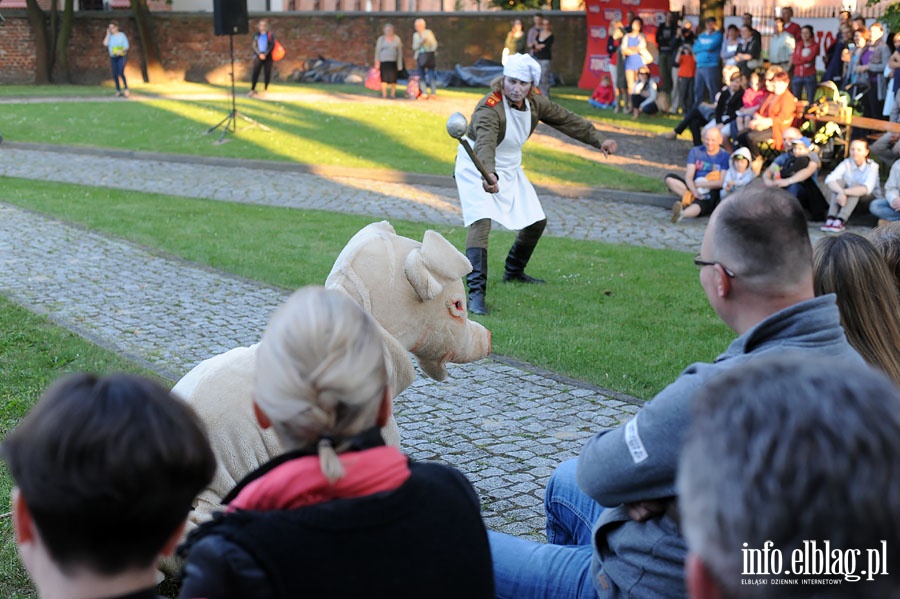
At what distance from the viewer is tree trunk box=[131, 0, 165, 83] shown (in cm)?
3634

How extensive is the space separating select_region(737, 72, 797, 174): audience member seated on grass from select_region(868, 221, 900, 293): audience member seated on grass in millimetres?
11388

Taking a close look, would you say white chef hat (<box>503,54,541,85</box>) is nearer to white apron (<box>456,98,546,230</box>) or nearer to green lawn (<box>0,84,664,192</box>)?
white apron (<box>456,98,546,230</box>)

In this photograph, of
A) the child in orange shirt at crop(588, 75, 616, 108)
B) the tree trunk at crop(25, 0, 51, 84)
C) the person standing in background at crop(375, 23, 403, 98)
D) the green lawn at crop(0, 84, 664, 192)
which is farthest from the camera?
the tree trunk at crop(25, 0, 51, 84)

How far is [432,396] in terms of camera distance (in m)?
6.83

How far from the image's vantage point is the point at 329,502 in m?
2.19

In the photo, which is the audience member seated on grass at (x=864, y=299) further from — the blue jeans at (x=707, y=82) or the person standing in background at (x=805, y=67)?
the blue jeans at (x=707, y=82)

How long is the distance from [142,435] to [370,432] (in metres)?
0.57

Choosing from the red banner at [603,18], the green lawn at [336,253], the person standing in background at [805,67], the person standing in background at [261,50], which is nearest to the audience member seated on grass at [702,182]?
the green lawn at [336,253]

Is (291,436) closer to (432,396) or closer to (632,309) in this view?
(432,396)

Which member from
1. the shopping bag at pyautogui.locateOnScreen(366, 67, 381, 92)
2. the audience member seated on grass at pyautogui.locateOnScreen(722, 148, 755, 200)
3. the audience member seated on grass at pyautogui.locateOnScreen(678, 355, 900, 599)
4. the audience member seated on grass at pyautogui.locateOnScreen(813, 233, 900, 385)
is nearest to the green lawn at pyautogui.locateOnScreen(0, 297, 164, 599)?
the audience member seated on grass at pyautogui.locateOnScreen(813, 233, 900, 385)

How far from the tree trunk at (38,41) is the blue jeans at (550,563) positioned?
1438 inches

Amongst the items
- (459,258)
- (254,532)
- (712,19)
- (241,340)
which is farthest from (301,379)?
(712,19)

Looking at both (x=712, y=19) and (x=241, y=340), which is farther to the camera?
(x=712, y=19)

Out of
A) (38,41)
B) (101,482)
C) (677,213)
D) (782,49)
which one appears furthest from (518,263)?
(38,41)
